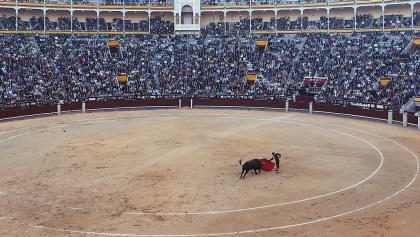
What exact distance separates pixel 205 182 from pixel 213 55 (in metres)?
42.2

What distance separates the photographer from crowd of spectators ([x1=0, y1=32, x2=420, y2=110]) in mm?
48438

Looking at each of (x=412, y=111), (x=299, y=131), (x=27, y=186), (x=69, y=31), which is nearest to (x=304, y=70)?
(x=412, y=111)

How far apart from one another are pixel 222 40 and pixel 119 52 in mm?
14326

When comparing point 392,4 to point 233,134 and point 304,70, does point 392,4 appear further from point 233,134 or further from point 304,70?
point 233,134

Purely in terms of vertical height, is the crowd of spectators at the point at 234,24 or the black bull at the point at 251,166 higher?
the crowd of spectators at the point at 234,24

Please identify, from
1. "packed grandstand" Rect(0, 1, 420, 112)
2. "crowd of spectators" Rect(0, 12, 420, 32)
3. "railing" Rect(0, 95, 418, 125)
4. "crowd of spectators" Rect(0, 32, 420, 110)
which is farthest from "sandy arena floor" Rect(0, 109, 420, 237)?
"crowd of spectators" Rect(0, 12, 420, 32)

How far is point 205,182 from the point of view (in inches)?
790

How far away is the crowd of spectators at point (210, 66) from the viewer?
159 ft

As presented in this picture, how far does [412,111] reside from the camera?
41.6 meters

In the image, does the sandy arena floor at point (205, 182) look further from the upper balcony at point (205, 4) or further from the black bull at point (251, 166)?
the upper balcony at point (205, 4)

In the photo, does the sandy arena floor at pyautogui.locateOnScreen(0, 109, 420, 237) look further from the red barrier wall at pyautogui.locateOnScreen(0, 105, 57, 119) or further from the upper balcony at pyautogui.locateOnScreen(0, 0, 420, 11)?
the upper balcony at pyautogui.locateOnScreen(0, 0, 420, 11)

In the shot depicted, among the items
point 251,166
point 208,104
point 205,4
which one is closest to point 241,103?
point 208,104

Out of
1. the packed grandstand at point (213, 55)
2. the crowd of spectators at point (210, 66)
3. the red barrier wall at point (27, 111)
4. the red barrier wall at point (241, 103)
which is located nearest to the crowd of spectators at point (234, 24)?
the packed grandstand at point (213, 55)

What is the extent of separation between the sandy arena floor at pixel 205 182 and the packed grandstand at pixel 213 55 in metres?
14.2
